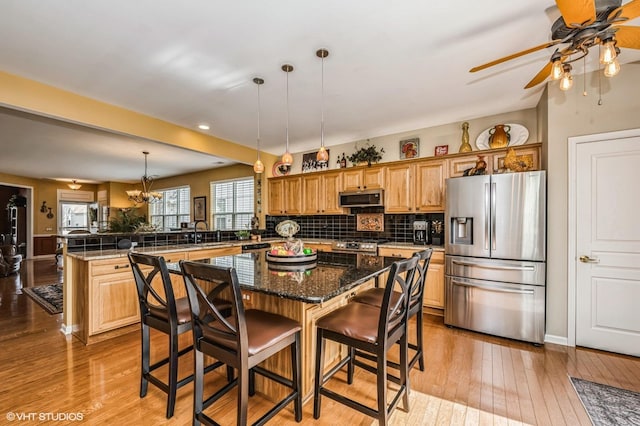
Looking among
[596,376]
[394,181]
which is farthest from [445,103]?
[596,376]

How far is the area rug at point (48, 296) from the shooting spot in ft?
13.0

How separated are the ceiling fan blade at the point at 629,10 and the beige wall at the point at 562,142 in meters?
1.58

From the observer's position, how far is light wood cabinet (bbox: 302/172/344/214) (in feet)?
16.1

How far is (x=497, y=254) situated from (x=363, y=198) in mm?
2067

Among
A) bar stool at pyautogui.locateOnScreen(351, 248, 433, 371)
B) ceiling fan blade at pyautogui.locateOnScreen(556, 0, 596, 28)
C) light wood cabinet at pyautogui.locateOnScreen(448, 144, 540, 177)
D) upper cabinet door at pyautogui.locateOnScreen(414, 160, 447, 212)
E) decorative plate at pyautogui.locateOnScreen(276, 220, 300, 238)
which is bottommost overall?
bar stool at pyautogui.locateOnScreen(351, 248, 433, 371)

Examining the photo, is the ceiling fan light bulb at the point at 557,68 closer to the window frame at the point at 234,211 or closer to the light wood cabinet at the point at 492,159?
the light wood cabinet at the point at 492,159

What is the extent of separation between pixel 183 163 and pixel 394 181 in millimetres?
5084

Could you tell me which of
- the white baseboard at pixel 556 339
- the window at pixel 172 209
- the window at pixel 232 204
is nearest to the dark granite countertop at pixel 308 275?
the white baseboard at pixel 556 339

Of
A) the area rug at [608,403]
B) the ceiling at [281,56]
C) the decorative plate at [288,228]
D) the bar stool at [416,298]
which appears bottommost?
the area rug at [608,403]

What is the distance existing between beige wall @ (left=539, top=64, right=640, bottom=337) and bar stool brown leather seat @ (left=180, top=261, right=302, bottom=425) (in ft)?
9.24

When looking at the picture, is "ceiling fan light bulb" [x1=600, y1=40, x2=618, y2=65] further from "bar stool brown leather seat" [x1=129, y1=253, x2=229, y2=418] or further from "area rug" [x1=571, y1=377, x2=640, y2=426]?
"bar stool brown leather seat" [x1=129, y1=253, x2=229, y2=418]

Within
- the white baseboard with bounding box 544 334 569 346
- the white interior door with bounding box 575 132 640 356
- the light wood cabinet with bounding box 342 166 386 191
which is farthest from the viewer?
the light wood cabinet with bounding box 342 166 386 191

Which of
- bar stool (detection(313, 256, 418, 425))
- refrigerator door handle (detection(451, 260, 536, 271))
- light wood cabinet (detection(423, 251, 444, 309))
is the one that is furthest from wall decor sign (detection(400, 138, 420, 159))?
bar stool (detection(313, 256, 418, 425))

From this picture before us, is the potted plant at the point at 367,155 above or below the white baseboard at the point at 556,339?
above
